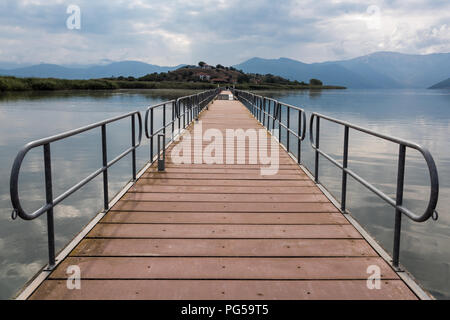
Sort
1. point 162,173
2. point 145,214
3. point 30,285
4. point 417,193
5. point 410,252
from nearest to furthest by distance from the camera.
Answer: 1. point 30,285
2. point 145,214
3. point 162,173
4. point 410,252
5. point 417,193

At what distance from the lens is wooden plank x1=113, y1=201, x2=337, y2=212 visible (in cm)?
439

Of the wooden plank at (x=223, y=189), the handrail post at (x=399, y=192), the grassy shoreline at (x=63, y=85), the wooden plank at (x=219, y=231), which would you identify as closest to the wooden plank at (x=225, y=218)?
the wooden plank at (x=219, y=231)

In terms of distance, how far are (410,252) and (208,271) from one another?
4.64 meters

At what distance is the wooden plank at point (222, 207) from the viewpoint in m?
4.39

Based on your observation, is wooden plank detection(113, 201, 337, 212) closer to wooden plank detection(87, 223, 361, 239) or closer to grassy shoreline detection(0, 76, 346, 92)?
wooden plank detection(87, 223, 361, 239)

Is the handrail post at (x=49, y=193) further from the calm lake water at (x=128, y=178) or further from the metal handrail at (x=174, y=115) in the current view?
the metal handrail at (x=174, y=115)

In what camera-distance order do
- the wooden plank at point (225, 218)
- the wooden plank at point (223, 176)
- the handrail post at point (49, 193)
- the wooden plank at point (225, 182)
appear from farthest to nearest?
the wooden plank at point (223, 176)
the wooden plank at point (225, 182)
the wooden plank at point (225, 218)
the handrail post at point (49, 193)

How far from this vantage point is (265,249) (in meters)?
3.36

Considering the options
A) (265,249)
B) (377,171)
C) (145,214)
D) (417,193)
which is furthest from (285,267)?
(377,171)

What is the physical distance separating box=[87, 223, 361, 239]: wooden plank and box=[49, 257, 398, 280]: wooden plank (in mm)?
477

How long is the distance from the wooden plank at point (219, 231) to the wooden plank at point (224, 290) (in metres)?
0.84

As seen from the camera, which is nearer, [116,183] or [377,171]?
[116,183]

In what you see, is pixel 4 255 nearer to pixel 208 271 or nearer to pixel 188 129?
pixel 208 271

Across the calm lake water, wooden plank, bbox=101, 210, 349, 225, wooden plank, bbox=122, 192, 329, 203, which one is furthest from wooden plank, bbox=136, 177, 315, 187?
the calm lake water
